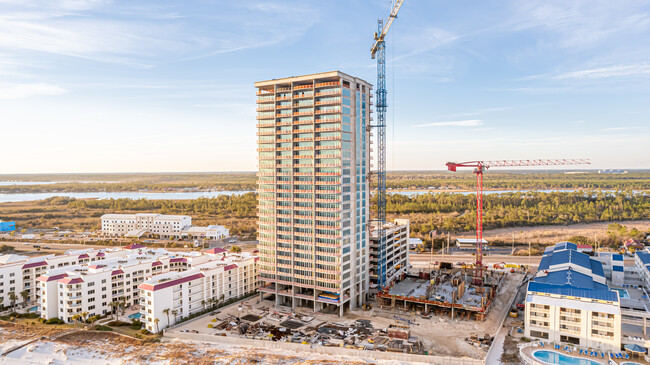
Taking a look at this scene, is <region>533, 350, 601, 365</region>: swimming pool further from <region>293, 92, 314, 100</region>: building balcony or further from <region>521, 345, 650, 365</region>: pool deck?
<region>293, 92, 314, 100</region>: building balcony

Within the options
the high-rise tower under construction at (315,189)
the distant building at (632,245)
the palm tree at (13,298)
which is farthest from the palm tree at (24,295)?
the distant building at (632,245)

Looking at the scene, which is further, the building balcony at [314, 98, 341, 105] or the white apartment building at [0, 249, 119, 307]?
the white apartment building at [0, 249, 119, 307]

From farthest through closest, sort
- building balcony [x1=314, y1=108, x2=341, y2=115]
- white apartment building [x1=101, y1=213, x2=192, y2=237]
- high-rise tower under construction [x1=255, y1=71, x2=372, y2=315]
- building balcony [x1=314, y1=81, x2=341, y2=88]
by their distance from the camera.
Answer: white apartment building [x1=101, y1=213, x2=192, y2=237] → high-rise tower under construction [x1=255, y1=71, x2=372, y2=315] → building balcony [x1=314, y1=81, x2=341, y2=88] → building balcony [x1=314, y1=108, x2=341, y2=115]

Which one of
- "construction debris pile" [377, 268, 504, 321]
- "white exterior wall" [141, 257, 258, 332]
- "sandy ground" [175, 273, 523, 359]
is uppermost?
"white exterior wall" [141, 257, 258, 332]

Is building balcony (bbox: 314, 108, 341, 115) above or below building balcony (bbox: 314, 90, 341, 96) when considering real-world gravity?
below

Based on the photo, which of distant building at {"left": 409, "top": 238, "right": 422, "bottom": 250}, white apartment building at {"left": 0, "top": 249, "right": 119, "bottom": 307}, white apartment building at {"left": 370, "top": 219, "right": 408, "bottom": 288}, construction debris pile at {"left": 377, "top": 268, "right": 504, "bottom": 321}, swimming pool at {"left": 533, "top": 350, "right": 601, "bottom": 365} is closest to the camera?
swimming pool at {"left": 533, "top": 350, "right": 601, "bottom": 365}

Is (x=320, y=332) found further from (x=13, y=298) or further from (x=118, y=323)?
(x=13, y=298)

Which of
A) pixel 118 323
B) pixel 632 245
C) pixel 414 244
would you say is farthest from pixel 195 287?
pixel 632 245

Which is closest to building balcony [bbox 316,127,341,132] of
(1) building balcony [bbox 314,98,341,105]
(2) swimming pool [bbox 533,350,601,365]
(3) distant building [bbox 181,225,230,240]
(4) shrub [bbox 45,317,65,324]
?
(1) building balcony [bbox 314,98,341,105]
